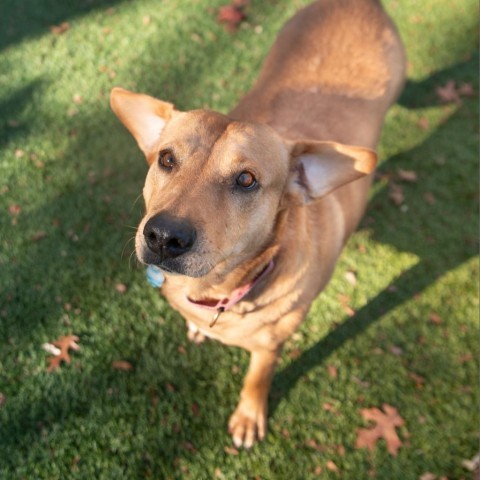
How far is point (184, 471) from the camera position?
3.11 meters

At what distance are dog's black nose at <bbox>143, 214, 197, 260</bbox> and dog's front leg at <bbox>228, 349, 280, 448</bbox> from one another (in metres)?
1.38

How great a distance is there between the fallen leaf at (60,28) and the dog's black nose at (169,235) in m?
4.62

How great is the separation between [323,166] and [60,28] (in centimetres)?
456

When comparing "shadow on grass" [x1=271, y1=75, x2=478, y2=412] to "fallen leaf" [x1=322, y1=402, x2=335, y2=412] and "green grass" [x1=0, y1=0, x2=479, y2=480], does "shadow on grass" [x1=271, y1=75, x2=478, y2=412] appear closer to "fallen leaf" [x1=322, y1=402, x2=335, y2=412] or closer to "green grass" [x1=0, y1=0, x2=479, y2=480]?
"green grass" [x1=0, y1=0, x2=479, y2=480]

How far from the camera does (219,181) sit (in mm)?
2271

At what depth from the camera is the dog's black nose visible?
6.52 ft

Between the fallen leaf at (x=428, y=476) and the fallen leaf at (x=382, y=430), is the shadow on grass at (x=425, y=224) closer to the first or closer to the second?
the fallen leaf at (x=382, y=430)

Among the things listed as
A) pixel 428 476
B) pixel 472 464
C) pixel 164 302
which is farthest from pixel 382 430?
pixel 164 302

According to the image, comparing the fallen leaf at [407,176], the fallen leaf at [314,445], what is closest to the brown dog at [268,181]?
the fallen leaf at [314,445]

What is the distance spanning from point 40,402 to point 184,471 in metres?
1.12

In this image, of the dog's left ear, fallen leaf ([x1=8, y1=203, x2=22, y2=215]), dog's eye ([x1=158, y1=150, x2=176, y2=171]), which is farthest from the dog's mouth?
fallen leaf ([x1=8, y1=203, x2=22, y2=215])

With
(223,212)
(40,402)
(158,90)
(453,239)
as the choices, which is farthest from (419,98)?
(40,402)

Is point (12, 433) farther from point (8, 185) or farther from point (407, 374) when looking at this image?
point (407, 374)

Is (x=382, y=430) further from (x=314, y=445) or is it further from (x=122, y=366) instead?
(x=122, y=366)
